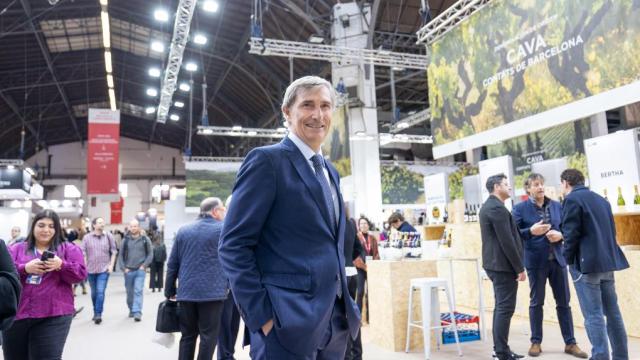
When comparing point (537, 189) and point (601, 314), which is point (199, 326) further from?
point (537, 189)

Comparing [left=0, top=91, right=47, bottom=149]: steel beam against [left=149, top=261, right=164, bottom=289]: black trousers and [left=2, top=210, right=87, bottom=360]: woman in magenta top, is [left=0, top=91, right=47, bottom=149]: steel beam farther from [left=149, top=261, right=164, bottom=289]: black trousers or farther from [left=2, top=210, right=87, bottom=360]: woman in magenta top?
[left=2, top=210, right=87, bottom=360]: woman in magenta top

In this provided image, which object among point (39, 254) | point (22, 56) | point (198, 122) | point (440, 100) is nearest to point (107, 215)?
point (198, 122)

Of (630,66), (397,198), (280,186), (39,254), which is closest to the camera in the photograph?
(280,186)

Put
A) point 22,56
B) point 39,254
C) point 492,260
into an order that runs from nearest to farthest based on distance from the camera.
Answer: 1. point 39,254
2. point 492,260
3. point 22,56

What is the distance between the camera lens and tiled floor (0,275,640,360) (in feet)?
13.9

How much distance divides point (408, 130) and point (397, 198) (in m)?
3.01

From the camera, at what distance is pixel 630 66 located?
14.1 feet

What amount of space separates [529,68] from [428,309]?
303 cm

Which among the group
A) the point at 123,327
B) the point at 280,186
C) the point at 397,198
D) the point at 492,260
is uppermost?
the point at 397,198

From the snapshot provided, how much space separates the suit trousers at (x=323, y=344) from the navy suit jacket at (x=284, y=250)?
0.06 ft

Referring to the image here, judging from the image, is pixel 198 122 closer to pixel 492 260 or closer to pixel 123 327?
pixel 123 327

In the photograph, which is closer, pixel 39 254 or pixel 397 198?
pixel 39 254

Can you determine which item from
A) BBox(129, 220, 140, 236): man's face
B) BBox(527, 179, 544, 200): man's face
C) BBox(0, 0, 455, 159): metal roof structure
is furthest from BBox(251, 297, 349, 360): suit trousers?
BBox(0, 0, 455, 159): metal roof structure

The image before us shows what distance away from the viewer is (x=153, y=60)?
18.9 meters
